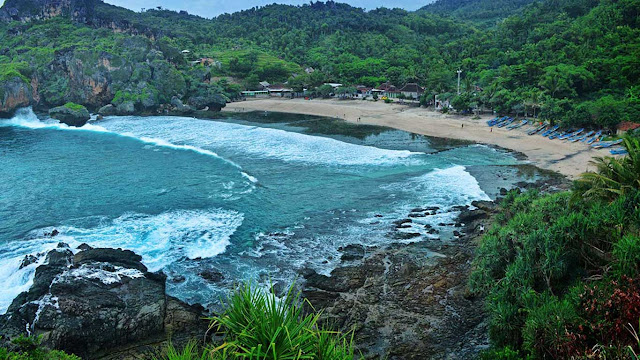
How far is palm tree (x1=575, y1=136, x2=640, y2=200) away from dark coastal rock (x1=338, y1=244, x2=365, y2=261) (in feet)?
35.0

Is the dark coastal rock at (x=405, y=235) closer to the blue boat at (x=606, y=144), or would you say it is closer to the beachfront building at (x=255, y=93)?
the blue boat at (x=606, y=144)

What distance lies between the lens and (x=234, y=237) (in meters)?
25.4

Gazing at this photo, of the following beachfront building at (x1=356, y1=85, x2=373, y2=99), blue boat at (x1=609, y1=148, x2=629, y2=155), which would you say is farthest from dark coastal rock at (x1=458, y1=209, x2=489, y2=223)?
beachfront building at (x1=356, y1=85, x2=373, y2=99)

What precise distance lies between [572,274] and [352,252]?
11.2 meters

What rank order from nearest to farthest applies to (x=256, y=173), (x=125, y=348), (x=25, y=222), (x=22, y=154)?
(x=125, y=348), (x=25, y=222), (x=256, y=173), (x=22, y=154)

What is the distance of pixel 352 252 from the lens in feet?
75.9

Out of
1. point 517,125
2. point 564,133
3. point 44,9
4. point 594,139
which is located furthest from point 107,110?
point 594,139

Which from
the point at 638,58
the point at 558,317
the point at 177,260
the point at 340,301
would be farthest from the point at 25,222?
the point at 638,58

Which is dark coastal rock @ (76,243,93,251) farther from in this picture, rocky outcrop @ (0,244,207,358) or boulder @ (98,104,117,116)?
boulder @ (98,104,117,116)

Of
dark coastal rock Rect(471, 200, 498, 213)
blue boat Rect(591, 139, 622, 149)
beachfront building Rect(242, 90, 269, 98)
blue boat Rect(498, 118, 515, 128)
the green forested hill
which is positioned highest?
the green forested hill

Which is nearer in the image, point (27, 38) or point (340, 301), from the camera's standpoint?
point (340, 301)

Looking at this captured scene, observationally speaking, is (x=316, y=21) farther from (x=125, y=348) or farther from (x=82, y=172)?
(x=125, y=348)

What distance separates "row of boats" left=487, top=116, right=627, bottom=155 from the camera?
39509 mm

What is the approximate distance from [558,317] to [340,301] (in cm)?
956
